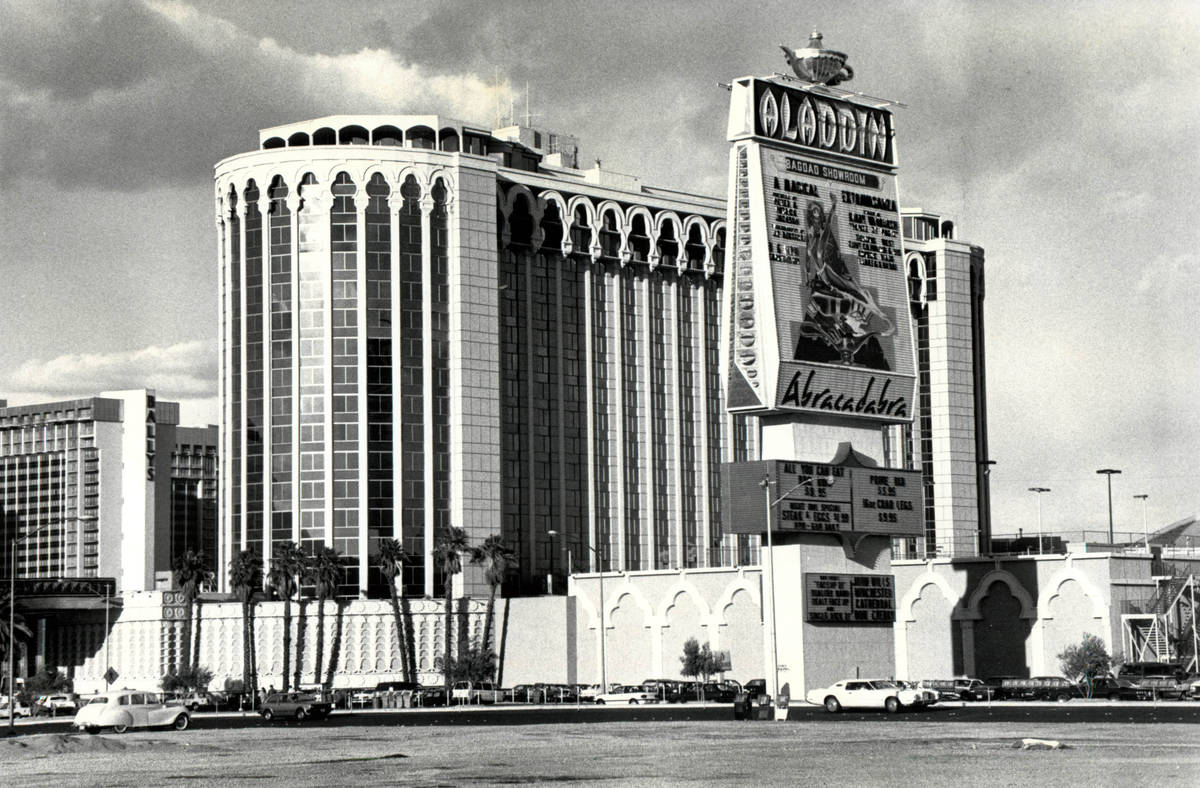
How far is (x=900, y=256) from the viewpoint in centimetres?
11662

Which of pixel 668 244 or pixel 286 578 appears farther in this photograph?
pixel 668 244

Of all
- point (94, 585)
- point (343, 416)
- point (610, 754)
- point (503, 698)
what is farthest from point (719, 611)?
point (610, 754)

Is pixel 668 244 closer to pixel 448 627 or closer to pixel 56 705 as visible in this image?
pixel 448 627

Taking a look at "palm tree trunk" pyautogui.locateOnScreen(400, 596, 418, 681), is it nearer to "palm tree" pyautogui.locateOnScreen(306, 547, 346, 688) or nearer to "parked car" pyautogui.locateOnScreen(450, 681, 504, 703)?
"palm tree" pyautogui.locateOnScreen(306, 547, 346, 688)

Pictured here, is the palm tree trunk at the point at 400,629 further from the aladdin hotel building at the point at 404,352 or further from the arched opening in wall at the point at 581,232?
the arched opening in wall at the point at 581,232

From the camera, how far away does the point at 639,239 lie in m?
192

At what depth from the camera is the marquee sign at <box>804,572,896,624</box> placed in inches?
4456

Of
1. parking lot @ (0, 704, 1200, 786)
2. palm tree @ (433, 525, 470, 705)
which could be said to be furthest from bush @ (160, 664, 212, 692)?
parking lot @ (0, 704, 1200, 786)

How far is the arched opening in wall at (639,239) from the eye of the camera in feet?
628

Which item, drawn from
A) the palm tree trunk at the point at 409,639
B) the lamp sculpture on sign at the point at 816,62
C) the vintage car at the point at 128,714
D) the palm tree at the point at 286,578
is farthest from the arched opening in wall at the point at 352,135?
the vintage car at the point at 128,714

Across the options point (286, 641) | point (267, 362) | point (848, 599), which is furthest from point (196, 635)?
point (848, 599)

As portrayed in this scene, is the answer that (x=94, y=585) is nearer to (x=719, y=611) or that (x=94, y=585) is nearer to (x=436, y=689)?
(x=436, y=689)

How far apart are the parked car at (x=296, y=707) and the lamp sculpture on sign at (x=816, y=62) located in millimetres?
46360

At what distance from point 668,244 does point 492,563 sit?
166 feet
